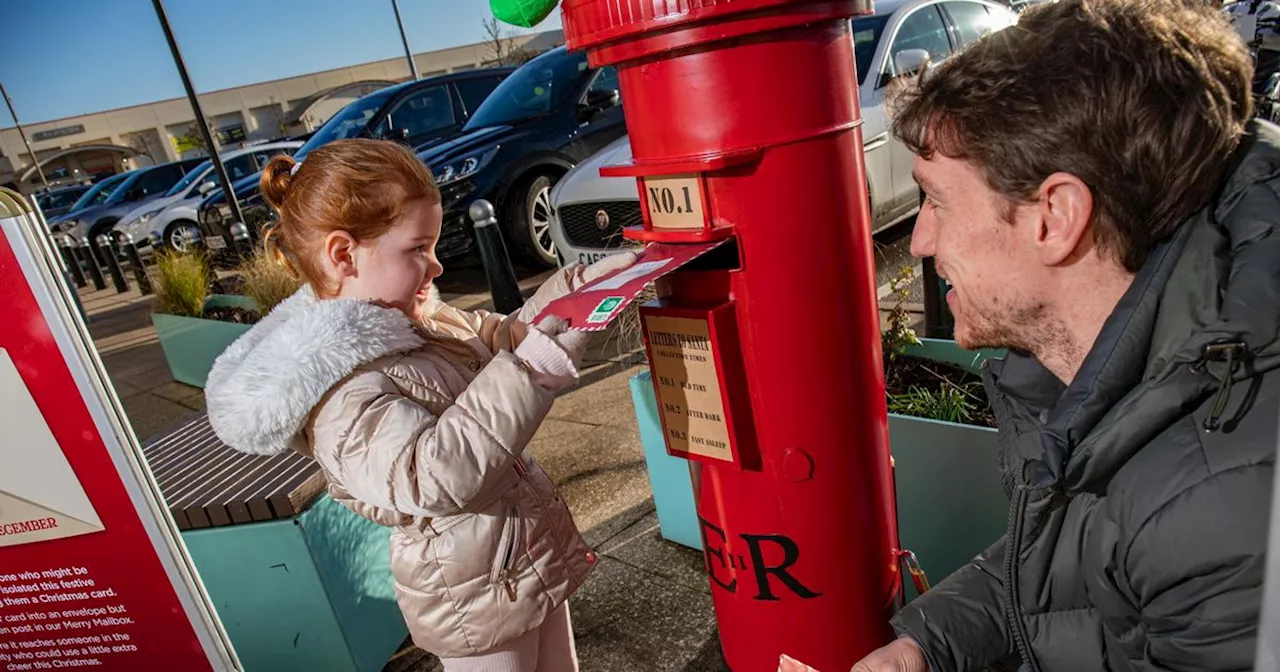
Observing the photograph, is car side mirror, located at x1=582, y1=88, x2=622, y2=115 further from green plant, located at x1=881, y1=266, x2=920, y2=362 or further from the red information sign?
the red information sign

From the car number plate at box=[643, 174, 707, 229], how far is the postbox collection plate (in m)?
0.16

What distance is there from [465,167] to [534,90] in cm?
115

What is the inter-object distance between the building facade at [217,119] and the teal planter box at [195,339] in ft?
124

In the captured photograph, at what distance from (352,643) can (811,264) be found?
79.4 inches

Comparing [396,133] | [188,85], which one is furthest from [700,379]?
[396,133]

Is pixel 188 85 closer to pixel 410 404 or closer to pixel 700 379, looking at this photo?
pixel 410 404

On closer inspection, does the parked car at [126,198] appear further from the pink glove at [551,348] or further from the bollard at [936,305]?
the pink glove at [551,348]

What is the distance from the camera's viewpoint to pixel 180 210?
13.6 m

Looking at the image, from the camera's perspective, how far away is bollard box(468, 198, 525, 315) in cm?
493

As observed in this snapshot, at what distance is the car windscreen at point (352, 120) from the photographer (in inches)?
329

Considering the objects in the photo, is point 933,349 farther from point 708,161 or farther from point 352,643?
point 352,643

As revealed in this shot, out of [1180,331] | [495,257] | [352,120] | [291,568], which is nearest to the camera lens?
[1180,331]

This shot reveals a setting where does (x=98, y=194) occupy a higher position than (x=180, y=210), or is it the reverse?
(x=98, y=194)

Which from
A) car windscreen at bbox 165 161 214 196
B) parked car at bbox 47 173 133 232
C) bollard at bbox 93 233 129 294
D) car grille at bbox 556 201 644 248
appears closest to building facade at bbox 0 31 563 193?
parked car at bbox 47 173 133 232
